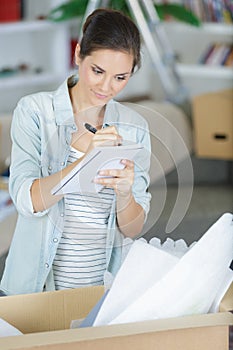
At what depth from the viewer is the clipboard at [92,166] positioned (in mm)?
1028

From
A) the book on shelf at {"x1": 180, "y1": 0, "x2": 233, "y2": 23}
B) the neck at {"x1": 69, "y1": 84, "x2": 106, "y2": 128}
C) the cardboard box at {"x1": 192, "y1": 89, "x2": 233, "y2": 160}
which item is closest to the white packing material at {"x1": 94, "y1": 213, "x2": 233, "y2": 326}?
the neck at {"x1": 69, "y1": 84, "x2": 106, "y2": 128}

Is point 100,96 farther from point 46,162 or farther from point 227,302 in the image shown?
point 227,302

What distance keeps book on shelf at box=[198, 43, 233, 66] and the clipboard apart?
2.79 meters

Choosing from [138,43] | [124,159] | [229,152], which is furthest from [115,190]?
[229,152]

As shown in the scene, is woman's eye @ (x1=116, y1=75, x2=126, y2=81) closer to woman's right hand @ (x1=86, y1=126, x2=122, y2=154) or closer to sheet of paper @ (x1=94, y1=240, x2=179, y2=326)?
woman's right hand @ (x1=86, y1=126, x2=122, y2=154)

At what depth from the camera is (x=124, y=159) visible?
3.48 feet

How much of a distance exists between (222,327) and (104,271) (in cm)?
24

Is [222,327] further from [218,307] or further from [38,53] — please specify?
[38,53]

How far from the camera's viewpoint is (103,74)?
3.56 ft

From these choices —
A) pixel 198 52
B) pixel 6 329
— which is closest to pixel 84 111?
pixel 6 329

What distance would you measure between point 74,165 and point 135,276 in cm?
16

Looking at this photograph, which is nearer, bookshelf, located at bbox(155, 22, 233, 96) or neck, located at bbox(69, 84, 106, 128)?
neck, located at bbox(69, 84, 106, 128)

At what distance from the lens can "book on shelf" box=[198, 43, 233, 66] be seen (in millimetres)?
3820

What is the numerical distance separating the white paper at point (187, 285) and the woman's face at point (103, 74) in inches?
8.7
